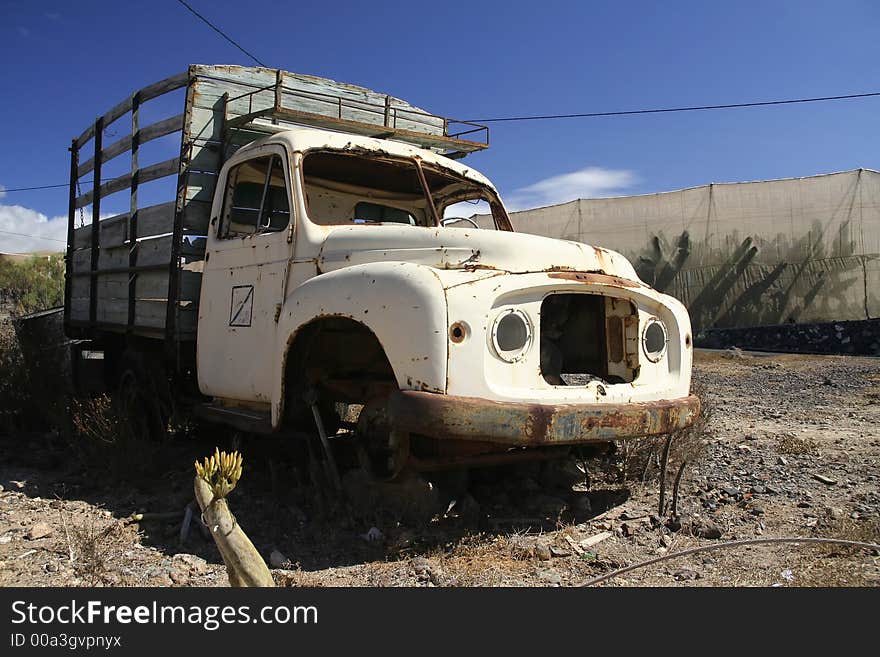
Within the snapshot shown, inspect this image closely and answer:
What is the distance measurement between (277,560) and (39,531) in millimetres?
1347

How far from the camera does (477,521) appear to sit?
12.7 ft

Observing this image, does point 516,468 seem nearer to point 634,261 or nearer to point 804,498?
point 804,498

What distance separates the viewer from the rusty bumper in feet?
9.72

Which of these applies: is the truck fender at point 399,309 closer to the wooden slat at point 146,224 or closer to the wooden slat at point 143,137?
the wooden slat at point 146,224

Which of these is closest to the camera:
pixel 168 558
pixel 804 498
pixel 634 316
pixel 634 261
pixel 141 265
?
pixel 168 558

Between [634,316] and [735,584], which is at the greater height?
[634,316]

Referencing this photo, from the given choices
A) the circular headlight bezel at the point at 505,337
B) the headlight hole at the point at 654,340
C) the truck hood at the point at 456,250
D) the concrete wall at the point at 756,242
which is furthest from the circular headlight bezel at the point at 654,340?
the concrete wall at the point at 756,242

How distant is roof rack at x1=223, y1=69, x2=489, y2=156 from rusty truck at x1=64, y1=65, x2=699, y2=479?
21mm

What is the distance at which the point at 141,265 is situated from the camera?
18.0ft

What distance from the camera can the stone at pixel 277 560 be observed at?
10.8 feet

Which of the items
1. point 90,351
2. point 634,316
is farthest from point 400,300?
point 90,351

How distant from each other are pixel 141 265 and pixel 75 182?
2332 millimetres

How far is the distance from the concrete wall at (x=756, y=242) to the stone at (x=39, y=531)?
51.1ft

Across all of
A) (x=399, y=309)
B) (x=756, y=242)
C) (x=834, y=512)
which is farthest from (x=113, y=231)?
(x=756, y=242)
